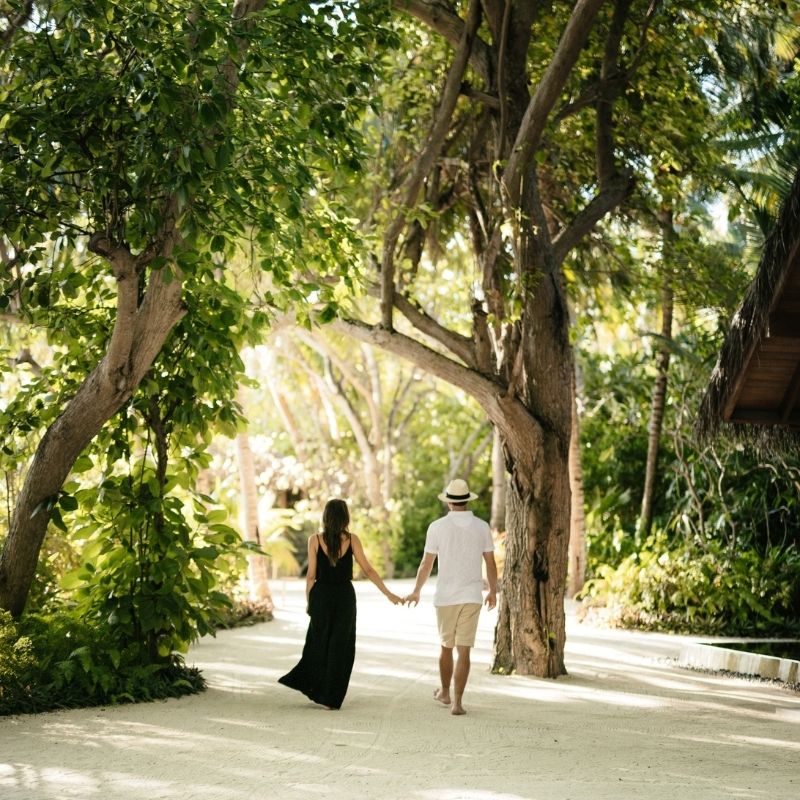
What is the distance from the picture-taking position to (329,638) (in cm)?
903

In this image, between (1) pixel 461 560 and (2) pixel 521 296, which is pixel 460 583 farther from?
(2) pixel 521 296

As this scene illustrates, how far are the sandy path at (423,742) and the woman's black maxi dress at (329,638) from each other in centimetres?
21

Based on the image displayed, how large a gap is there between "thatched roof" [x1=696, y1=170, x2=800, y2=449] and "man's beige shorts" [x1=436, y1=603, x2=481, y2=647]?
3.39 meters

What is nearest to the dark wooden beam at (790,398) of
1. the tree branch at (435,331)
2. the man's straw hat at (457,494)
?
the tree branch at (435,331)

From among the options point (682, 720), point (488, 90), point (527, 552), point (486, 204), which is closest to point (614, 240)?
point (486, 204)

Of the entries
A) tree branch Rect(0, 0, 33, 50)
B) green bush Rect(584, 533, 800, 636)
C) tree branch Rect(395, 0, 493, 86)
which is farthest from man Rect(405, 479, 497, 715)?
green bush Rect(584, 533, 800, 636)

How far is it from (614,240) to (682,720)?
281 inches

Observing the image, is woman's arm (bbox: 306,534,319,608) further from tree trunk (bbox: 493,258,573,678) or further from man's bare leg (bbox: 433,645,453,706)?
tree trunk (bbox: 493,258,573,678)

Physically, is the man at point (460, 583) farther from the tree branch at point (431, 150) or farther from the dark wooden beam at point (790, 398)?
the dark wooden beam at point (790, 398)

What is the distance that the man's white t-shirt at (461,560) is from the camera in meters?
8.68

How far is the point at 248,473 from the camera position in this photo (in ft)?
58.7

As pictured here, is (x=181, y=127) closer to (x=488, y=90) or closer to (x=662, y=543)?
(x=488, y=90)

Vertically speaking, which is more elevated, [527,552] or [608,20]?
[608,20]

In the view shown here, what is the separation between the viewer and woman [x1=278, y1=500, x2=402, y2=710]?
8945 mm
